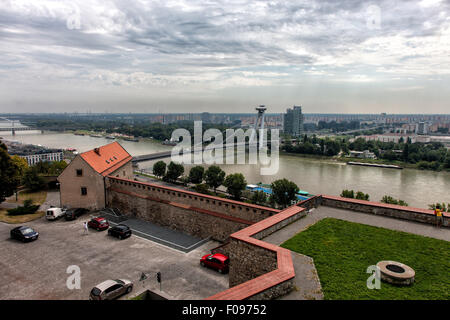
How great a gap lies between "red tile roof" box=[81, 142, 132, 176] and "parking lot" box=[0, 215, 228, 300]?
8.89 feet

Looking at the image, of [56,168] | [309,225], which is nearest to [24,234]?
[309,225]

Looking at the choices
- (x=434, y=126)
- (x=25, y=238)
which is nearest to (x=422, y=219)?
(x=25, y=238)

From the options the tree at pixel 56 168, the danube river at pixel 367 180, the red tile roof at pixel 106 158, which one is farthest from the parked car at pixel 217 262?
the danube river at pixel 367 180

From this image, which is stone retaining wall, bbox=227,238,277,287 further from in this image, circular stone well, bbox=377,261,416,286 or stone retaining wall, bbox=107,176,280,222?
stone retaining wall, bbox=107,176,280,222

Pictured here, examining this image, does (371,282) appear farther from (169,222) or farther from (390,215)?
(169,222)

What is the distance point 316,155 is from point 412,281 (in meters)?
36.4

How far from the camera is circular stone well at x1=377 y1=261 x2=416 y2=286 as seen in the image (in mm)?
3020

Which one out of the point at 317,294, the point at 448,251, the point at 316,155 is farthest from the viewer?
the point at 316,155

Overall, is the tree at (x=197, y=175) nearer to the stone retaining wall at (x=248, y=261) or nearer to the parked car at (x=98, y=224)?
the parked car at (x=98, y=224)

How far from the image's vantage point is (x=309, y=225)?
15.4 feet

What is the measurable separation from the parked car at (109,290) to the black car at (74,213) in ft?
15.2

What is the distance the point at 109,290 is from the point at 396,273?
4.08 m

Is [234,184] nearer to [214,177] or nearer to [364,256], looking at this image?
[214,177]

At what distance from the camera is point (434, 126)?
94.6 m
